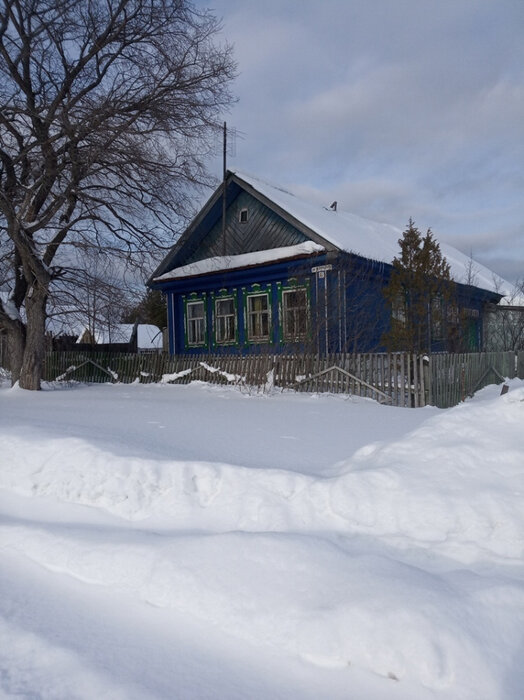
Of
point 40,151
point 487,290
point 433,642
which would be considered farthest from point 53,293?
point 487,290

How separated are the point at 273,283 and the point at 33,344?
7654 millimetres

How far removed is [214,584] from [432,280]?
40.4 feet

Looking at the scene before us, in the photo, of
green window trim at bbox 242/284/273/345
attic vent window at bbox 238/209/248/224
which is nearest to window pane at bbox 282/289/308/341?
green window trim at bbox 242/284/273/345

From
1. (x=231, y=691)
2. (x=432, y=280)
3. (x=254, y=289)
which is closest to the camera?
(x=231, y=691)

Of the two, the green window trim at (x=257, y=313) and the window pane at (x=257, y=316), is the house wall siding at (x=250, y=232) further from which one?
the window pane at (x=257, y=316)

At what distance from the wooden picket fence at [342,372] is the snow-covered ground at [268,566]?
5.22 metres

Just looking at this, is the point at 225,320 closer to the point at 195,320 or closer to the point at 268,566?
the point at 195,320

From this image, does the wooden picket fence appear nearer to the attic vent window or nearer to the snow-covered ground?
the snow-covered ground

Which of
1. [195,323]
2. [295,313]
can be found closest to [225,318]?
[195,323]

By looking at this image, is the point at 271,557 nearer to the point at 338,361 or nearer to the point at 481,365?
the point at 338,361

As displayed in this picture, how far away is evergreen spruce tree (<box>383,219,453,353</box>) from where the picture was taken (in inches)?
540

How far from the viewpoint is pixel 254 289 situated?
18.2 meters

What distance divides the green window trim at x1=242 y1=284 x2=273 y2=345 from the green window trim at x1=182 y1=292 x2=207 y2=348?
218 centimetres

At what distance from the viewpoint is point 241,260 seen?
17922 mm
